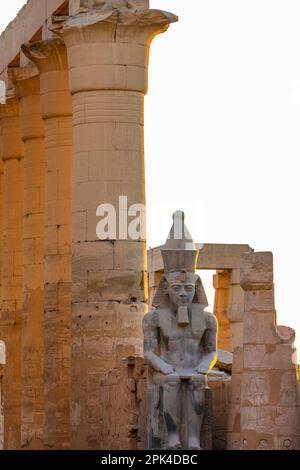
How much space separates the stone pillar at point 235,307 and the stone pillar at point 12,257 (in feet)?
21.0

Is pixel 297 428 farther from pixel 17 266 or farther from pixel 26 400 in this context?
pixel 17 266

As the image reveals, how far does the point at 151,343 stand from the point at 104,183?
495 cm

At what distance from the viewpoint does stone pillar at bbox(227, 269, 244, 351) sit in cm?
4512

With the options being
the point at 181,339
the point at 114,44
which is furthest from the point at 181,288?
the point at 114,44

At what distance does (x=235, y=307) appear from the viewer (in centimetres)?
4550

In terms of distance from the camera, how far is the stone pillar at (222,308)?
46906mm

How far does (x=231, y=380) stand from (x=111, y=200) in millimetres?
5357

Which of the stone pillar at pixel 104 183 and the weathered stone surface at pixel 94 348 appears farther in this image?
the stone pillar at pixel 104 183

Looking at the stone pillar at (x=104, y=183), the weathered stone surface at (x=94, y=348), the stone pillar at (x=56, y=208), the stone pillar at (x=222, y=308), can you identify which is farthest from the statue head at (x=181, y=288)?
the stone pillar at (x=222, y=308)

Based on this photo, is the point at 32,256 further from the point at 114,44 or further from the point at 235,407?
the point at 235,407

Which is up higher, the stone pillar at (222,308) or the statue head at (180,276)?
the stone pillar at (222,308)

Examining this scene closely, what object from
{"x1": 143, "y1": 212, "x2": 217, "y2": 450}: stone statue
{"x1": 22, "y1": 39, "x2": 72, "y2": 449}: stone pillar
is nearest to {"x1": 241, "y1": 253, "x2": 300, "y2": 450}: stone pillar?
{"x1": 143, "y1": 212, "x2": 217, "y2": 450}: stone statue

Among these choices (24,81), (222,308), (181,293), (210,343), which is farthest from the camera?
(222,308)

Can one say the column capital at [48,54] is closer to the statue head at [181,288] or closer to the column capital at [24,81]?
the column capital at [24,81]
